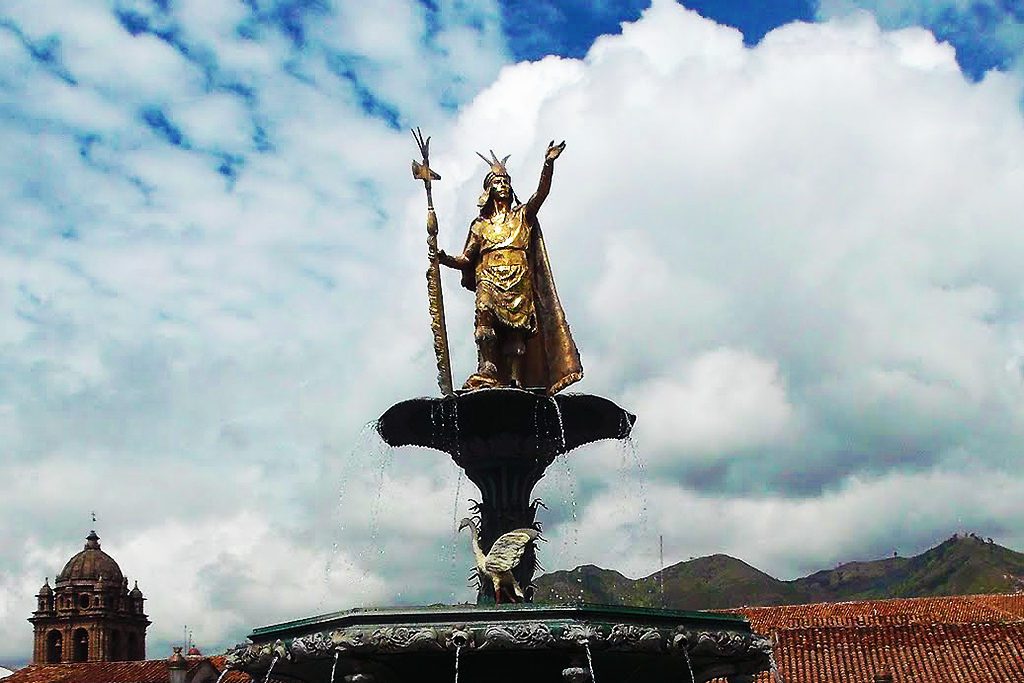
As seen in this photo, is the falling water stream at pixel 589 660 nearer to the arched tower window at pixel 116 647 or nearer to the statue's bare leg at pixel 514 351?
the statue's bare leg at pixel 514 351

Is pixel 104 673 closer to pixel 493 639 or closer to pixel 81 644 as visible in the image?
pixel 81 644

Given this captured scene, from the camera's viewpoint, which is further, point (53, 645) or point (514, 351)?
point (53, 645)

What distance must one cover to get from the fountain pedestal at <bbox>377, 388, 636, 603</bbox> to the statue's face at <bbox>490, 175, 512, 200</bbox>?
2.56 meters

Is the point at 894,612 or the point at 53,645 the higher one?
the point at 53,645

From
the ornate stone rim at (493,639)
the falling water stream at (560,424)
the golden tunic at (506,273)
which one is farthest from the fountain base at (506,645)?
the golden tunic at (506,273)

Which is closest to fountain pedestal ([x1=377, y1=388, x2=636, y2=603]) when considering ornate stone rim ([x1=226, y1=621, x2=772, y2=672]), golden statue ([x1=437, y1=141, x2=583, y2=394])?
golden statue ([x1=437, y1=141, x2=583, y2=394])

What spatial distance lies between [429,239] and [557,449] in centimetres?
272

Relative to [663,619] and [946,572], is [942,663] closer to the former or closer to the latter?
[663,619]

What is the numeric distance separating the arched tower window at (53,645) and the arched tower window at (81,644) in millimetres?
997

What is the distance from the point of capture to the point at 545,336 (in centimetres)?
1441

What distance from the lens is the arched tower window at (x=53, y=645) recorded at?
3246 inches

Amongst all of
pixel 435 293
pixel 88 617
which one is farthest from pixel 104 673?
pixel 435 293

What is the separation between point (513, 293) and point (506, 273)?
233 mm

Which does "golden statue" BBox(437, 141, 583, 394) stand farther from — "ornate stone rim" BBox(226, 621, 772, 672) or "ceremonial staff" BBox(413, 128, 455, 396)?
"ornate stone rim" BBox(226, 621, 772, 672)
